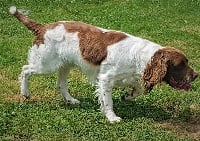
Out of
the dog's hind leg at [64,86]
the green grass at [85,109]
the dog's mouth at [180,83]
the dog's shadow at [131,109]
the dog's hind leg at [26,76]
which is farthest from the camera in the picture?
the dog's hind leg at [64,86]

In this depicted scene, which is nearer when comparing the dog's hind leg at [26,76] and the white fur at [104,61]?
the white fur at [104,61]

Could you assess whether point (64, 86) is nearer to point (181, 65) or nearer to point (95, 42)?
point (95, 42)

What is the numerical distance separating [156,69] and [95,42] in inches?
38.2

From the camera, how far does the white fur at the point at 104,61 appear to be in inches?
302

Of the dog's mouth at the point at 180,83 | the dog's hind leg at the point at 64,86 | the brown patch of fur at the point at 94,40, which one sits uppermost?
the brown patch of fur at the point at 94,40

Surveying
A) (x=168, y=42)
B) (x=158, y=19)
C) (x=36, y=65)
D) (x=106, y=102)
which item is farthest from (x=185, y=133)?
(x=158, y=19)

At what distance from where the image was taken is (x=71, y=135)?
7.25 meters

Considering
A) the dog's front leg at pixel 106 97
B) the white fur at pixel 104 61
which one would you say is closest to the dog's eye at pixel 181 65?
the white fur at pixel 104 61

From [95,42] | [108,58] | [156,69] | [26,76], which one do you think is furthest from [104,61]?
[26,76]

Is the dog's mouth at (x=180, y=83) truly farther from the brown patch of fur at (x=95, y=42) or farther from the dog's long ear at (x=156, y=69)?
the brown patch of fur at (x=95, y=42)

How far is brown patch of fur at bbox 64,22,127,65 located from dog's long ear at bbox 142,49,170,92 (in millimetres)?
606

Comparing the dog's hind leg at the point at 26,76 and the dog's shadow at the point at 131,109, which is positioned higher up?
the dog's hind leg at the point at 26,76

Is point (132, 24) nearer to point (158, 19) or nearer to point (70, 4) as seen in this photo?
point (158, 19)

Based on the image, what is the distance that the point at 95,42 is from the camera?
25.6 feet
